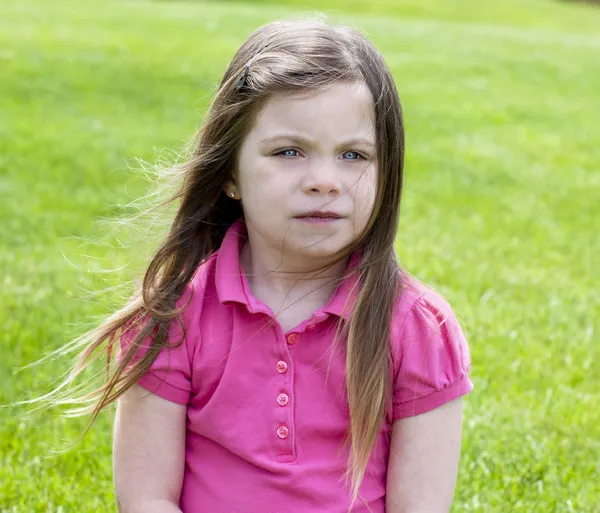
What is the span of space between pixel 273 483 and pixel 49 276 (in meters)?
2.51

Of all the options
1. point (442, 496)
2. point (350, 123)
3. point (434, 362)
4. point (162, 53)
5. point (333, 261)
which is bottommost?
point (162, 53)

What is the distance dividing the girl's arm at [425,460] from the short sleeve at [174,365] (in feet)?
1.61

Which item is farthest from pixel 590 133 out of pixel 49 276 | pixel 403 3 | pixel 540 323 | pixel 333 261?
pixel 403 3

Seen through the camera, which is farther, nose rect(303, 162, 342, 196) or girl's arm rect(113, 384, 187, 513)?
girl's arm rect(113, 384, 187, 513)

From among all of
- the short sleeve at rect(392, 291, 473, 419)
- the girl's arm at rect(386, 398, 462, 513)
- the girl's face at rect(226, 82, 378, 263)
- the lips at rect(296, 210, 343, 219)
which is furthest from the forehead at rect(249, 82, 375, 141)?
the girl's arm at rect(386, 398, 462, 513)

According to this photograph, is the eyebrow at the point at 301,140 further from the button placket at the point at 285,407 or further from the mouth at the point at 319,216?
the button placket at the point at 285,407

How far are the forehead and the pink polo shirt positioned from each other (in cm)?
36

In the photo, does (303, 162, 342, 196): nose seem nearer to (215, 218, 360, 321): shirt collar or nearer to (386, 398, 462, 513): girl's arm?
(215, 218, 360, 321): shirt collar

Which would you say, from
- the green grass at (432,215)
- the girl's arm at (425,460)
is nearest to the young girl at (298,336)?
the girl's arm at (425,460)

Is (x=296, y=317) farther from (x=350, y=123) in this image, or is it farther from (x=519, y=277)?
(x=519, y=277)

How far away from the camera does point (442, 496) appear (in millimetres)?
2297

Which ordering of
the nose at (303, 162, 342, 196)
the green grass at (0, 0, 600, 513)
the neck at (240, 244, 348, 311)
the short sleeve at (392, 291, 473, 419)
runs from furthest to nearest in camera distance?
the green grass at (0, 0, 600, 513)
the neck at (240, 244, 348, 311)
the short sleeve at (392, 291, 473, 419)
the nose at (303, 162, 342, 196)

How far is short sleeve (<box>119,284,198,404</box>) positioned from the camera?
2.32m

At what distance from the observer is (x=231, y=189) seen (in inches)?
95.3
